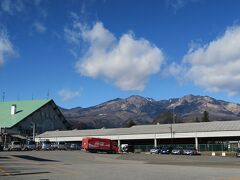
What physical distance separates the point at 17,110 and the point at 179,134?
186ft

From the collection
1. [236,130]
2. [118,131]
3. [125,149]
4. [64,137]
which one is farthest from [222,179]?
[64,137]

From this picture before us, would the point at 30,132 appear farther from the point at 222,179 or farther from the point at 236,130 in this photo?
the point at 222,179

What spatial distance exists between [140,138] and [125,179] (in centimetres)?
8105

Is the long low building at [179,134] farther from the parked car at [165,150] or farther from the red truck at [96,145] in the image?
the red truck at [96,145]

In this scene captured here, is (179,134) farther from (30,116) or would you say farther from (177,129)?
(30,116)

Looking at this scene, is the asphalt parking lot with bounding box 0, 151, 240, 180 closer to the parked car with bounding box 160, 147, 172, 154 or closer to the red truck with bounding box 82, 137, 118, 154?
the red truck with bounding box 82, 137, 118, 154

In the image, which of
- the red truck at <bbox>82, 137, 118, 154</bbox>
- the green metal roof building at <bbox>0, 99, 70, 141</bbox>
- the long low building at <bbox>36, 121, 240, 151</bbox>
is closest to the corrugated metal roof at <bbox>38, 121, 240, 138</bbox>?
the long low building at <bbox>36, 121, 240, 151</bbox>

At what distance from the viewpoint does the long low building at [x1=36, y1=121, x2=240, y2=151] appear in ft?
296

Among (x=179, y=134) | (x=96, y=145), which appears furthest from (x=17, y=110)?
(x=96, y=145)

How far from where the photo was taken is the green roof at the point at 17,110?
125188 millimetres

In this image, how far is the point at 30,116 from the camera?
128 metres

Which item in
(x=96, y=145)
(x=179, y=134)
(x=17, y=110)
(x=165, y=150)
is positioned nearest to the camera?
(x=96, y=145)

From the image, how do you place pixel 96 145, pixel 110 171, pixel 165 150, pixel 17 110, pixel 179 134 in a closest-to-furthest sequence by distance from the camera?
1. pixel 110 171
2. pixel 96 145
3. pixel 165 150
4. pixel 179 134
5. pixel 17 110

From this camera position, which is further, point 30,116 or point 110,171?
point 30,116
